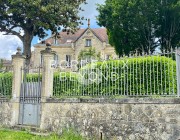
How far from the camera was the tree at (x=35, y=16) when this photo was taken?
2417 centimetres

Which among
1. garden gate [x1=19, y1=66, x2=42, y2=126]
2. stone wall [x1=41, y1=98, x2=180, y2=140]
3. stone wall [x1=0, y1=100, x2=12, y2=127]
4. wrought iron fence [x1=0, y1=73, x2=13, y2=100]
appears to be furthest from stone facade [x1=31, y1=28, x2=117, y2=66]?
stone wall [x1=41, y1=98, x2=180, y2=140]

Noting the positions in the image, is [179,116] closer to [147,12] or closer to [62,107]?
[62,107]

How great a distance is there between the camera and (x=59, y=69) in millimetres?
10438

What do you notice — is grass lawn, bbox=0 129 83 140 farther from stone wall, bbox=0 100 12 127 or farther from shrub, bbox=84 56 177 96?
shrub, bbox=84 56 177 96

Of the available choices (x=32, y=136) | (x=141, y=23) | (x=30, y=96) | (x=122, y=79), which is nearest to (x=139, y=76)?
(x=122, y=79)

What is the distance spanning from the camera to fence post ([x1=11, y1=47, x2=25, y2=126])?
11188 mm

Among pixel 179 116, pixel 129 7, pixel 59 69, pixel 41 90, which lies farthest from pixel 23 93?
pixel 129 7

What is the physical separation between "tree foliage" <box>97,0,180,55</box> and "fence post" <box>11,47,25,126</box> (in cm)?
1369

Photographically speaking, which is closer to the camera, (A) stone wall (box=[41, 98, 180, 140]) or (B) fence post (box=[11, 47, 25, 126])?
(A) stone wall (box=[41, 98, 180, 140])

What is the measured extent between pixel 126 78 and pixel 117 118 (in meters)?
1.35

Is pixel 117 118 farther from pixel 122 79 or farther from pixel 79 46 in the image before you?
pixel 79 46

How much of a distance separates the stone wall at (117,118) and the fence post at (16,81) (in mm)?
1788

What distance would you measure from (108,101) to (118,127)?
0.85 m

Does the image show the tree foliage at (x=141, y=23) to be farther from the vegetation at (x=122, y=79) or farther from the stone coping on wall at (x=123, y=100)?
the stone coping on wall at (x=123, y=100)
